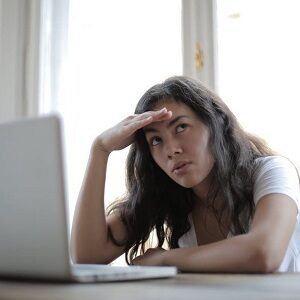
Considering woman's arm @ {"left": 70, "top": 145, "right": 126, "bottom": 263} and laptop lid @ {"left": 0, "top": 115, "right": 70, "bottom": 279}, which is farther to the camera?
woman's arm @ {"left": 70, "top": 145, "right": 126, "bottom": 263}

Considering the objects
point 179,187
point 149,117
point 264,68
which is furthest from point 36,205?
point 264,68

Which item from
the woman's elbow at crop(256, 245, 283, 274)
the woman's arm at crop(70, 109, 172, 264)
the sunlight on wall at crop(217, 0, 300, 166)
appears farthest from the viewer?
the sunlight on wall at crop(217, 0, 300, 166)

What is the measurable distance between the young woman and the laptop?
0.53m

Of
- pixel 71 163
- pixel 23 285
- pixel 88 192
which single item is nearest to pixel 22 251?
pixel 23 285

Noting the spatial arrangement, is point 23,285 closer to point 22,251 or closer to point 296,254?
point 22,251

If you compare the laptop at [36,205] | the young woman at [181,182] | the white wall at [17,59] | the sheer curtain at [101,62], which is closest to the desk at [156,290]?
the laptop at [36,205]

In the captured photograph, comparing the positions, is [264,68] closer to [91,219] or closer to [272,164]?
[272,164]

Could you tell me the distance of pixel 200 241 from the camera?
1.62m

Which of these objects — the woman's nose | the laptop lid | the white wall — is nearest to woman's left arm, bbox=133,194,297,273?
the woman's nose

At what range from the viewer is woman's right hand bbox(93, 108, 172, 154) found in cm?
148

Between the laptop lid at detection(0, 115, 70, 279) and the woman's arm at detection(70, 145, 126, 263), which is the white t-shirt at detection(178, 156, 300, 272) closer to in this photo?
the woman's arm at detection(70, 145, 126, 263)

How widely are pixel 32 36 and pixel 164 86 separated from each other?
1.13 meters

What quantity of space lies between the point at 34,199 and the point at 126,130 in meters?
0.81

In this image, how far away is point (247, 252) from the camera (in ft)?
3.77
